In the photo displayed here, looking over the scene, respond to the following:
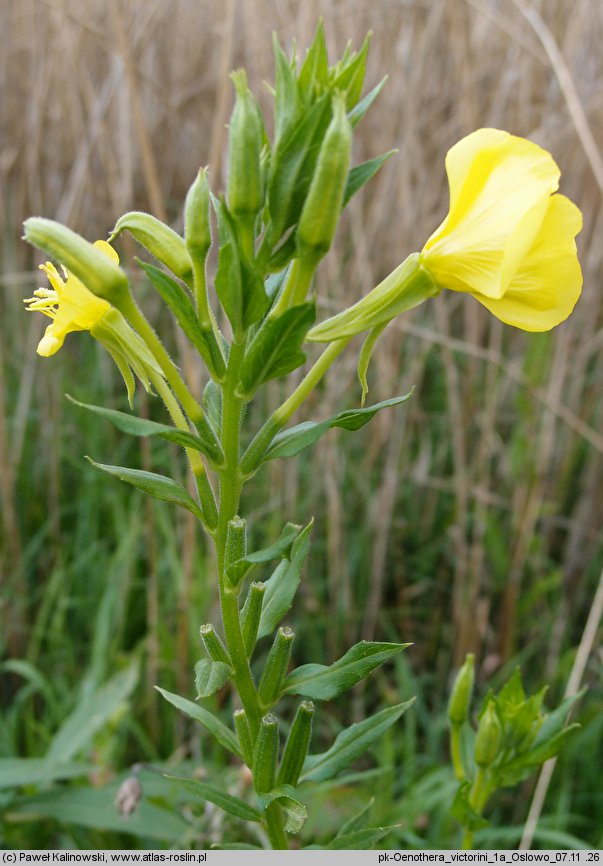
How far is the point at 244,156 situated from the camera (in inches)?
25.0

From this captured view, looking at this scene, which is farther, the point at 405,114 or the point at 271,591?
the point at 405,114

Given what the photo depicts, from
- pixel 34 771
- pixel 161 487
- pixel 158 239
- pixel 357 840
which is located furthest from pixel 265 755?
pixel 34 771

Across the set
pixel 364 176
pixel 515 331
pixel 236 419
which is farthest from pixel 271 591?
pixel 515 331

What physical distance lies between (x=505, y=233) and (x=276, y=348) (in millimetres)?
216

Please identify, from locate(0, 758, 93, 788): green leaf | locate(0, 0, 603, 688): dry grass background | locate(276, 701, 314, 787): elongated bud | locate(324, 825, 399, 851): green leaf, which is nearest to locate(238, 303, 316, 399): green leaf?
locate(276, 701, 314, 787): elongated bud

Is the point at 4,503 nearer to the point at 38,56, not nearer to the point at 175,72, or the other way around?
the point at 38,56

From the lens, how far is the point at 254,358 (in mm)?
706

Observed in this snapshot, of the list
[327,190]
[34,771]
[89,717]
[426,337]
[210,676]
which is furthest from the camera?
[426,337]

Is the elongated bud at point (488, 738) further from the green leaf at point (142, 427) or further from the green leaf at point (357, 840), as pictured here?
the green leaf at point (142, 427)

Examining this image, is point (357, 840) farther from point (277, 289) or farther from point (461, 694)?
point (277, 289)

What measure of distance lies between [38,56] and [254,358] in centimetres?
214

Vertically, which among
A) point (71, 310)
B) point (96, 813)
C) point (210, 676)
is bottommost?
point (96, 813)

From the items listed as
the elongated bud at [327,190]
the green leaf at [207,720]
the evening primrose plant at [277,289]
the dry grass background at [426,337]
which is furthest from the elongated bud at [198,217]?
the dry grass background at [426,337]

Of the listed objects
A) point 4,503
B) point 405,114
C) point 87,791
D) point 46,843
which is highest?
point 405,114
